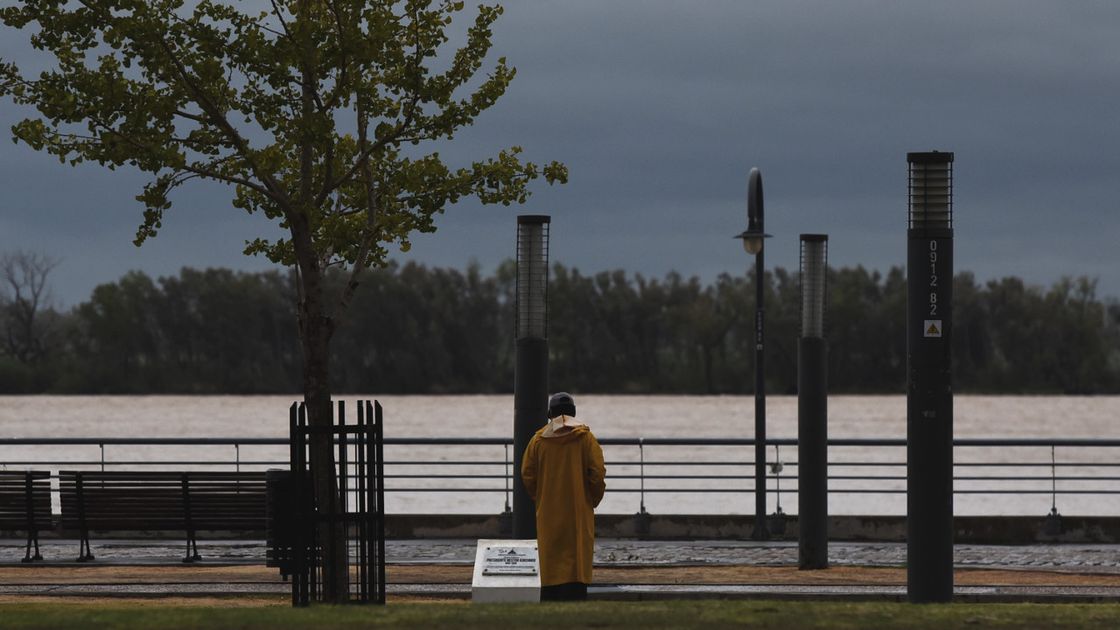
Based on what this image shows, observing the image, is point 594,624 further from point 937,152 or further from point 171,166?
point 171,166

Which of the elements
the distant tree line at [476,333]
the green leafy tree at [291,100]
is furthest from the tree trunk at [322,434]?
the distant tree line at [476,333]

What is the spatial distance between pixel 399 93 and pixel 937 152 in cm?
498

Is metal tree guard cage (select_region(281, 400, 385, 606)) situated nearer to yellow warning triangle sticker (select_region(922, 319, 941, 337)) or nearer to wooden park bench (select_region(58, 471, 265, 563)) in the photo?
yellow warning triangle sticker (select_region(922, 319, 941, 337))

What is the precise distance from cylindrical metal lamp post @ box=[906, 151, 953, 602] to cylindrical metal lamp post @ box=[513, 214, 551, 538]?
4.22 meters

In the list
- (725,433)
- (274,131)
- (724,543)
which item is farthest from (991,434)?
(274,131)

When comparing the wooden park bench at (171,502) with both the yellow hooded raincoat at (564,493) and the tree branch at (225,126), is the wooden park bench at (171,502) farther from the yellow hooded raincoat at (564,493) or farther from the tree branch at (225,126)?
the yellow hooded raincoat at (564,493)

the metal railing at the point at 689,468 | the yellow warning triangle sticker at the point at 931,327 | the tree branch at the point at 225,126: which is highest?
the tree branch at the point at 225,126

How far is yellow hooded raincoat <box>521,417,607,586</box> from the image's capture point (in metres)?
→ 11.8

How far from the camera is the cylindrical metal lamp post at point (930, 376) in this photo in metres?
13.6

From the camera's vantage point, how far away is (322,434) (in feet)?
44.4

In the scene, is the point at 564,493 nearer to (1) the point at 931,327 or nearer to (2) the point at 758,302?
(1) the point at 931,327

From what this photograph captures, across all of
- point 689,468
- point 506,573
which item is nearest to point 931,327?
point 506,573

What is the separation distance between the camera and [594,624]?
10070 mm

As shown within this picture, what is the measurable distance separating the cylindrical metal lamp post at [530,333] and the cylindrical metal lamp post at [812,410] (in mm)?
2510
